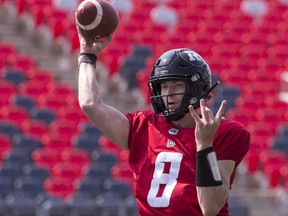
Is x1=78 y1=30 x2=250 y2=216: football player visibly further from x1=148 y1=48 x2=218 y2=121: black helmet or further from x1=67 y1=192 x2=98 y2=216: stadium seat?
x1=67 y1=192 x2=98 y2=216: stadium seat

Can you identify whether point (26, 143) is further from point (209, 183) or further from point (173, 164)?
point (209, 183)

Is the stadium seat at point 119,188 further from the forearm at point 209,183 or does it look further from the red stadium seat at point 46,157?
the forearm at point 209,183

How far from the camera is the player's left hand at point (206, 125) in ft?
11.5

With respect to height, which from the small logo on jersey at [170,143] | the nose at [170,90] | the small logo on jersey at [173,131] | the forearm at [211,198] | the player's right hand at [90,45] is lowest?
the forearm at [211,198]

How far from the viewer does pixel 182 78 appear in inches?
150

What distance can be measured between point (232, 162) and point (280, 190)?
7172mm

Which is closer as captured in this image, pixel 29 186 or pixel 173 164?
pixel 173 164

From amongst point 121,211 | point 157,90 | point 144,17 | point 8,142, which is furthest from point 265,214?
point 157,90

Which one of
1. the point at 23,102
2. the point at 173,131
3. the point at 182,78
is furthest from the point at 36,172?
the point at 182,78

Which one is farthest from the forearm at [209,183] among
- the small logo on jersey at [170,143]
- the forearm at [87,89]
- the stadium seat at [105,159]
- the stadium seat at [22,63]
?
the stadium seat at [22,63]

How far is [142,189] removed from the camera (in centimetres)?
383

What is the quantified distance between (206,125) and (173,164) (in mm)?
354

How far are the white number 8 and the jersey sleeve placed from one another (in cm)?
18

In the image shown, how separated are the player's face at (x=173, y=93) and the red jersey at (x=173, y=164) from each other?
0.14 m
